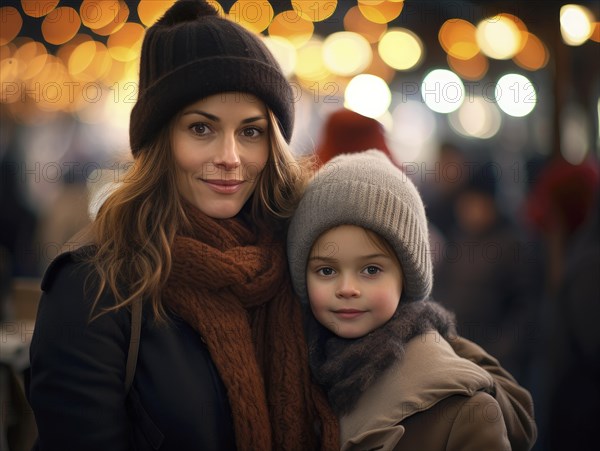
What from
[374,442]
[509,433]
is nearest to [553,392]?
[509,433]

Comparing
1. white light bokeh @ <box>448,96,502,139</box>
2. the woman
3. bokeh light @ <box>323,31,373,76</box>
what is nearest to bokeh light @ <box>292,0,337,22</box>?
bokeh light @ <box>323,31,373,76</box>

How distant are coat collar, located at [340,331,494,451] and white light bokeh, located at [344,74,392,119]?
24.1 ft

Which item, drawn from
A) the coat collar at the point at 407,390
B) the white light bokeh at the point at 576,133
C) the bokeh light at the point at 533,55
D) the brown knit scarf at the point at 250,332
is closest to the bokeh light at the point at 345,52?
the bokeh light at the point at 533,55

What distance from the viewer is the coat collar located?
212 centimetres

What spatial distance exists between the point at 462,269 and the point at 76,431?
359cm

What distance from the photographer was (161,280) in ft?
7.36

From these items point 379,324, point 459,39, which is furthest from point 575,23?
point 379,324

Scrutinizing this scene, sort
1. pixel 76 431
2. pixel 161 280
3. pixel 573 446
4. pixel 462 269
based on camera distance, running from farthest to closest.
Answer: pixel 462 269, pixel 573 446, pixel 161 280, pixel 76 431

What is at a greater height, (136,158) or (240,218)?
(136,158)

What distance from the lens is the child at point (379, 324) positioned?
2.14 m

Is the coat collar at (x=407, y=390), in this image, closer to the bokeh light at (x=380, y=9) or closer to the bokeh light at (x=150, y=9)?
the bokeh light at (x=150, y=9)

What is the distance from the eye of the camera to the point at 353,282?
89.7 inches

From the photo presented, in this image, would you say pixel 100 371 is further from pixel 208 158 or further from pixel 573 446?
pixel 573 446

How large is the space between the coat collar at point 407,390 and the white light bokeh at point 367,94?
7.34m
